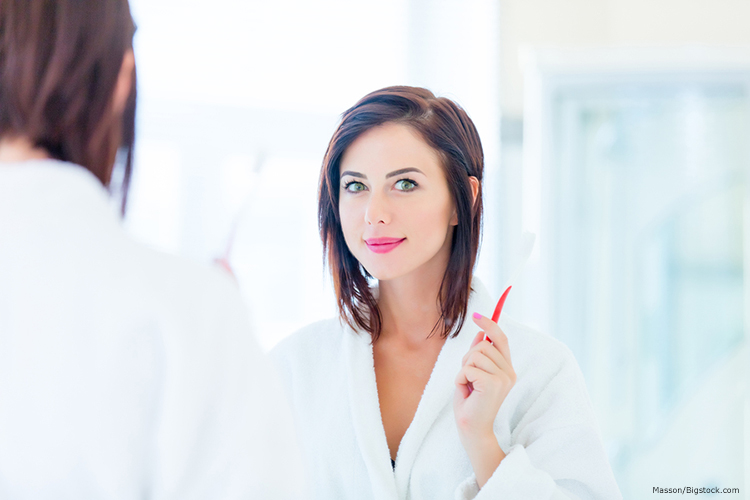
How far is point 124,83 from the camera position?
453 millimetres

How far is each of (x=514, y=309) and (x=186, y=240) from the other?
42.4 inches

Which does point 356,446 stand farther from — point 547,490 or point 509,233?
point 509,233

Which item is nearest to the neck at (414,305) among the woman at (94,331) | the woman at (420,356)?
the woman at (420,356)

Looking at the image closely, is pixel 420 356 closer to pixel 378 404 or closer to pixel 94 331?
pixel 378 404

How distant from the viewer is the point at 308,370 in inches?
42.3

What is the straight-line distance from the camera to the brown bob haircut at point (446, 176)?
1.00 m

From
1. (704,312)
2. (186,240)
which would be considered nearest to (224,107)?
(186,240)

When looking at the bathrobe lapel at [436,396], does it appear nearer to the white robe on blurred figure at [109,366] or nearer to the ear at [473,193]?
the ear at [473,193]

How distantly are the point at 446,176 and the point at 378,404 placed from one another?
40 centimetres

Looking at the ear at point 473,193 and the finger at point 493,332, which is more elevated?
the ear at point 473,193

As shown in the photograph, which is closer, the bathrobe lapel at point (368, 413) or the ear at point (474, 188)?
the bathrobe lapel at point (368, 413)

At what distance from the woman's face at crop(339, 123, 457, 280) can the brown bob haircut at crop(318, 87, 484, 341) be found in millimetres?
22

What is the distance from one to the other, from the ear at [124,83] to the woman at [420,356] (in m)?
0.52

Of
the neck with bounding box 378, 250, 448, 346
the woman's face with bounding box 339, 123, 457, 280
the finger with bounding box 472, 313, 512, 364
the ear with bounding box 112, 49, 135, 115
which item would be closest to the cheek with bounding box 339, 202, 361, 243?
the woman's face with bounding box 339, 123, 457, 280
